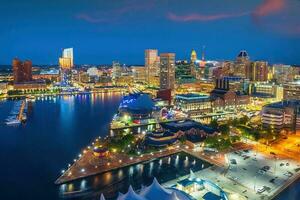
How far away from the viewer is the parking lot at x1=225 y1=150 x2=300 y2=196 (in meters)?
6.72

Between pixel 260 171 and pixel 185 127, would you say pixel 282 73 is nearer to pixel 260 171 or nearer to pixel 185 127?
pixel 185 127

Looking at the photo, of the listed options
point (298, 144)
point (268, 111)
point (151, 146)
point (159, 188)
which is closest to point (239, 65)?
point (268, 111)

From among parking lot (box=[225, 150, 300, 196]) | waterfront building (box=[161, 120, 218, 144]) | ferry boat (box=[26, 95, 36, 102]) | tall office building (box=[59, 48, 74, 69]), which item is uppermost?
tall office building (box=[59, 48, 74, 69])

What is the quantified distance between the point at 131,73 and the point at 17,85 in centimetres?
1422

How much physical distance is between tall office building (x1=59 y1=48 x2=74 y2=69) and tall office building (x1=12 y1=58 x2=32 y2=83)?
41.2 feet

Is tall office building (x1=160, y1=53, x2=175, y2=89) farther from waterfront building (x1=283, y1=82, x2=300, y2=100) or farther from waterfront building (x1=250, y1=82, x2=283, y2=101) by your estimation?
waterfront building (x1=283, y1=82, x2=300, y2=100)

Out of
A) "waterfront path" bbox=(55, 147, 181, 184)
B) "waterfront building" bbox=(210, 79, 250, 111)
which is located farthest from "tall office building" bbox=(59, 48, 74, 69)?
"waterfront path" bbox=(55, 147, 181, 184)

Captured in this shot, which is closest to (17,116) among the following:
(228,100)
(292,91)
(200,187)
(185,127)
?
(185,127)

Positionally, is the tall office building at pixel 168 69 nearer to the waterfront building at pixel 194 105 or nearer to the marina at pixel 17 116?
the waterfront building at pixel 194 105

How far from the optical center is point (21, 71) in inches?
1172

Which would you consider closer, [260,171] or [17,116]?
[260,171]

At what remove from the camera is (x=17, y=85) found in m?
25.9

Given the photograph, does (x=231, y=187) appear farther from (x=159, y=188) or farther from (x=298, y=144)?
(x=298, y=144)

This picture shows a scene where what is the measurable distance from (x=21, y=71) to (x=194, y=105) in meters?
21.2
